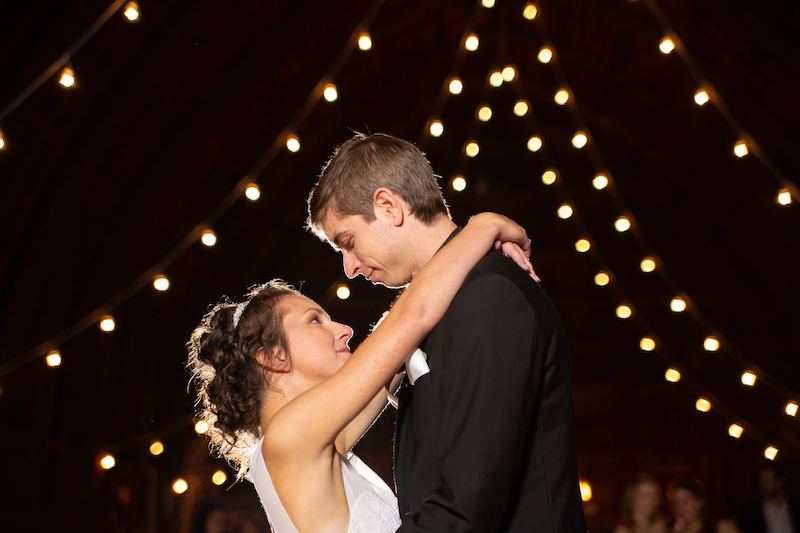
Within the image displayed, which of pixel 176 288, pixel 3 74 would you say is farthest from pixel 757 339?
pixel 3 74

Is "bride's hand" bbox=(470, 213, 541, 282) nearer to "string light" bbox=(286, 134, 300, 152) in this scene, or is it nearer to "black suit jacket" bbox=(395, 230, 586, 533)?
"black suit jacket" bbox=(395, 230, 586, 533)

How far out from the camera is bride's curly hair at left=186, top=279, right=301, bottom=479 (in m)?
1.70

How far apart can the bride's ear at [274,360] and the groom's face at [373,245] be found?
0.36 metres

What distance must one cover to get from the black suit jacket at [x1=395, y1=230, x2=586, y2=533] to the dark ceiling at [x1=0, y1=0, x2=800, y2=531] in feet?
13.6

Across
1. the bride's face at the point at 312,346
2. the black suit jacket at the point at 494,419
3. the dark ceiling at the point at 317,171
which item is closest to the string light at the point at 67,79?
the dark ceiling at the point at 317,171

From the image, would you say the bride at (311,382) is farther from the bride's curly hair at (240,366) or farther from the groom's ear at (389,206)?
the groom's ear at (389,206)

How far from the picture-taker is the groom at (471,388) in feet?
3.19

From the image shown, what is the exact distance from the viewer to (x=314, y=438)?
4.02 ft

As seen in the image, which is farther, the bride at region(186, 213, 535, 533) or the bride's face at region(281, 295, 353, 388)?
the bride's face at region(281, 295, 353, 388)

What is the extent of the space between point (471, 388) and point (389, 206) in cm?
50

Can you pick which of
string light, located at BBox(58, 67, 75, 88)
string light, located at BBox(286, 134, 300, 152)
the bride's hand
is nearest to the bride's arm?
the bride's hand

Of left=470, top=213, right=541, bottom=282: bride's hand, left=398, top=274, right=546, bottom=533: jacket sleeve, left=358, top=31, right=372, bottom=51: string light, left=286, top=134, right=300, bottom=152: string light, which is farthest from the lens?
left=358, top=31, right=372, bottom=51: string light

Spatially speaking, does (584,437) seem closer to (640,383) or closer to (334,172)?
(640,383)

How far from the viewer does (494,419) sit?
977 millimetres
